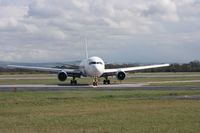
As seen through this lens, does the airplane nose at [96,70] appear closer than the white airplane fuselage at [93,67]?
Yes

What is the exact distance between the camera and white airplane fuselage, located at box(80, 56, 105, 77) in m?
61.7

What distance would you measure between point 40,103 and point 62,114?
21.4 feet

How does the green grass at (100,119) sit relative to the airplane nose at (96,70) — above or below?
below

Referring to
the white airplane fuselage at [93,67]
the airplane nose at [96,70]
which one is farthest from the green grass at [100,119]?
the white airplane fuselage at [93,67]

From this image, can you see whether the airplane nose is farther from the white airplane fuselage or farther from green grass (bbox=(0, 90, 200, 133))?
green grass (bbox=(0, 90, 200, 133))

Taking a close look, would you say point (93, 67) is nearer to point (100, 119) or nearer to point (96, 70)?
point (96, 70)

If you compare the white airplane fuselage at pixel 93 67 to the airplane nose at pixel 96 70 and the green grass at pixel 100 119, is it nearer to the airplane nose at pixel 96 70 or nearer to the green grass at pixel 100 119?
the airplane nose at pixel 96 70

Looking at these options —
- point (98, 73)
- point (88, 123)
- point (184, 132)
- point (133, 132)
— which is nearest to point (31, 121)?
point (88, 123)

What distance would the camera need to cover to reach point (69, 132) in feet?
53.8

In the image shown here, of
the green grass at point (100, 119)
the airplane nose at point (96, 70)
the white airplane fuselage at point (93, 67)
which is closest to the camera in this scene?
the green grass at point (100, 119)

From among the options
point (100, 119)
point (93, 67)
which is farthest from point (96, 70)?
point (100, 119)

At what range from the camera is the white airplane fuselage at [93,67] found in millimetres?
61719

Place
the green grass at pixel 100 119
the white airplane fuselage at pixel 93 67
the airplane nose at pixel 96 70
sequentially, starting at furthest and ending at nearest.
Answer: the white airplane fuselage at pixel 93 67
the airplane nose at pixel 96 70
the green grass at pixel 100 119

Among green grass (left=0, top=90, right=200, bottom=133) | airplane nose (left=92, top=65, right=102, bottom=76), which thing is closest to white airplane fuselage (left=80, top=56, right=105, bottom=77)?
airplane nose (left=92, top=65, right=102, bottom=76)
